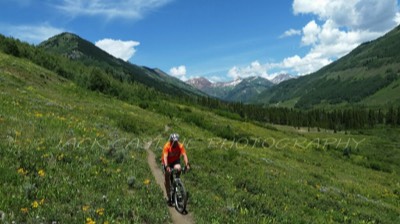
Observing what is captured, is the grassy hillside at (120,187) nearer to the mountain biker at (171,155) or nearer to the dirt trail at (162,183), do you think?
the dirt trail at (162,183)

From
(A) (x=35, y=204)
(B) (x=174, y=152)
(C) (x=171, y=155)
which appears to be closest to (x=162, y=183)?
(C) (x=171, y=155)

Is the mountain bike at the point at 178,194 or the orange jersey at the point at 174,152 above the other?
the orange jersey at the point at 174,152

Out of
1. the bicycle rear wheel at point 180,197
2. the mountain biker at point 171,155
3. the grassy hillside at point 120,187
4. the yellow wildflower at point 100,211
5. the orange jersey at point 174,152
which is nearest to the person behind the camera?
the yellow wildflower at point 100,211

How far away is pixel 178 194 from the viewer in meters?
14.0

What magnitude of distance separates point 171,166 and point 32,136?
8.09 m

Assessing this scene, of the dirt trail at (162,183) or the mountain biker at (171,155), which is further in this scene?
the mountain biker at (171,155)

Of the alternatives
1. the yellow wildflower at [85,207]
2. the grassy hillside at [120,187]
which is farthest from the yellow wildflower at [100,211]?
the yellow wildflower at [85,207]

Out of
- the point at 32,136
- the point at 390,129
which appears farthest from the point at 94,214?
the point at 390,129

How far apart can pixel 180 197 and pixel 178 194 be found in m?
0.15

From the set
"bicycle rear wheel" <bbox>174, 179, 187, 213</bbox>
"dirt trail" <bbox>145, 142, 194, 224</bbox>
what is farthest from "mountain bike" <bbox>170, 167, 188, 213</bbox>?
"dirt trail" <bbox>145, 142, 194, 224</bbox>

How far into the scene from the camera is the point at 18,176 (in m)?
12.2

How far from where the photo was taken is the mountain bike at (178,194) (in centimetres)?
1368

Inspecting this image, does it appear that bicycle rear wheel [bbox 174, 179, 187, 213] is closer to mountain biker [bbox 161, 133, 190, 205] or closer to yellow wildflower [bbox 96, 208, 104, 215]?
mountain biker [bbox 161, 133, 190, 205]

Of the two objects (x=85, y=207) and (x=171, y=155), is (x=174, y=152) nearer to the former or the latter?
(x=171, y=155)
